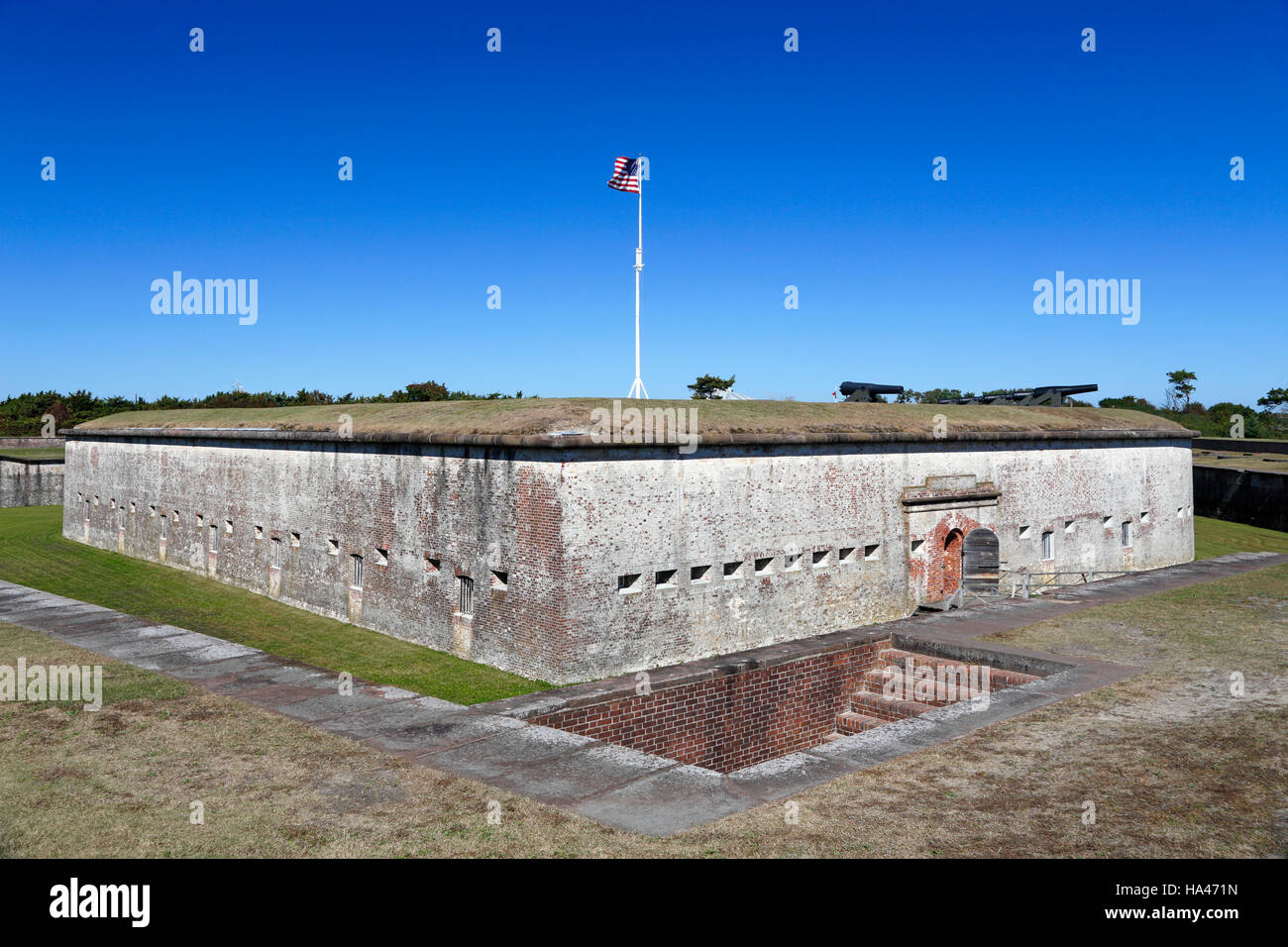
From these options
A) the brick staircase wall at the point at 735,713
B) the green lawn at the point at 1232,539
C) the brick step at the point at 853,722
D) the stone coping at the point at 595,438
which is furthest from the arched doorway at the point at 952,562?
the green lawn at the point at 1232,539

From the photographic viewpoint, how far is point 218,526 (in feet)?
71.4

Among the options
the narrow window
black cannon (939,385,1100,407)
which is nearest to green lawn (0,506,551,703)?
the narrow window

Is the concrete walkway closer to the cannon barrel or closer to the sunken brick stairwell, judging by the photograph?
the sunken brick stairwell

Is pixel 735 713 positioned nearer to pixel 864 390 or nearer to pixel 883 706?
pixel 883 706

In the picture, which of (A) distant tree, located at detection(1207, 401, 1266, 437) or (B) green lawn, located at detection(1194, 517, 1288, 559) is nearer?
(B) green lawn, located at detection(1194, 517, 1288, 559)

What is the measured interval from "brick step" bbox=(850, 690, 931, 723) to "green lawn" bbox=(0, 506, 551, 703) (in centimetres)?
521

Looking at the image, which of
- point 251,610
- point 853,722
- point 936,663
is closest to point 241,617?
point 251,610

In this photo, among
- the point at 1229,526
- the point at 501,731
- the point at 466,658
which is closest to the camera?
the point at 501,731

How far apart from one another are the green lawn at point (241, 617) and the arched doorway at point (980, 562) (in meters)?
9.93

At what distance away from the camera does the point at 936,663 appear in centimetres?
1426

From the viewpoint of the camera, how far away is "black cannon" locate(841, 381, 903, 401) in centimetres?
2169

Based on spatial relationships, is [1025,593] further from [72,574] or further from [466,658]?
[72,574]
